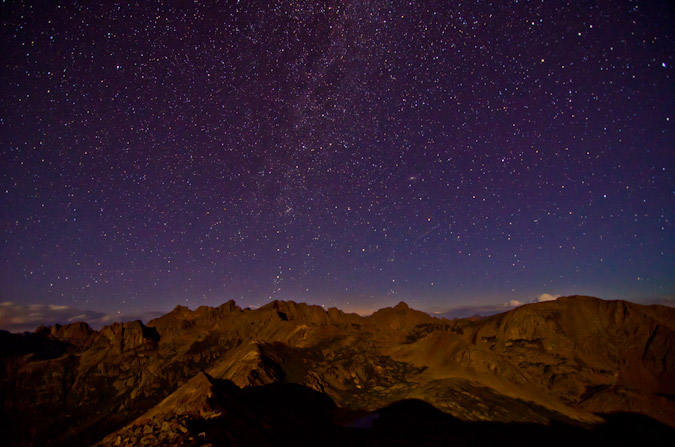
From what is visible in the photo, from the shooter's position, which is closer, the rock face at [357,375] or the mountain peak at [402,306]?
the rock face at [357,375]

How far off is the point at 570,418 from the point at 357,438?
53.6 meters

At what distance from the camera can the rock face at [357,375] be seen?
176 feet

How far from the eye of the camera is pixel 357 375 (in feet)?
300

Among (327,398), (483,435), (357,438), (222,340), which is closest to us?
(357,438)

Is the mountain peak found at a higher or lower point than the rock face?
higher

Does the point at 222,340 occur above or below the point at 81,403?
above

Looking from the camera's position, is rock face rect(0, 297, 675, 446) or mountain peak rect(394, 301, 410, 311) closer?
rock face rect(0, 297, 675, 446)

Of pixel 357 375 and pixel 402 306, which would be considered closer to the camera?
pixel 357 375

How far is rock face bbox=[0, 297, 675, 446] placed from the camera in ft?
176

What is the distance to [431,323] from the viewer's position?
166 metres

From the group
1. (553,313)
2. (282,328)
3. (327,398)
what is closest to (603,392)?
(553,313)

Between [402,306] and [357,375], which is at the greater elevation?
[402,306]

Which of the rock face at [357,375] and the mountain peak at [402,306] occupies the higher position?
the mountain peak at [402,306]

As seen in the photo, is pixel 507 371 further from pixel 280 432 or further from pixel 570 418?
pixel 280 432
